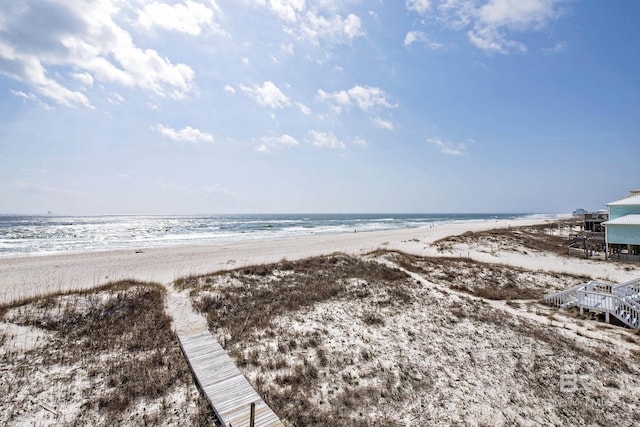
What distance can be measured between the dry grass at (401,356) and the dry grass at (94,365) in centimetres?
199

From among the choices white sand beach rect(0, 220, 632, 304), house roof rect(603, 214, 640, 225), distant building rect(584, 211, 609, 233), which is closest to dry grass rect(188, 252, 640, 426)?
white sand beach rect(0, 220, 632, 304)

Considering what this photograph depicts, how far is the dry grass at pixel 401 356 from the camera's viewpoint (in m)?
8.20

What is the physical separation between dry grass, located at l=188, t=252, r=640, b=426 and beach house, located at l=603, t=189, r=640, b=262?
19.5 meters

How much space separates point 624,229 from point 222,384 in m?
36.8

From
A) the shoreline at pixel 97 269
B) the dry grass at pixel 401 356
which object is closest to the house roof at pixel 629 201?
the shoreline at pixel 97 269

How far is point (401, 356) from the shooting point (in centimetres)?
1085

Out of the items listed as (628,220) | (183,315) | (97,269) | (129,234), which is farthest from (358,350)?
(129,234)

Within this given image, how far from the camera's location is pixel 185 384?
8773 millimetres

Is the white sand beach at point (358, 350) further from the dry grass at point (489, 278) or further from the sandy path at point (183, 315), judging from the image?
the dry grass at point (489, 278)

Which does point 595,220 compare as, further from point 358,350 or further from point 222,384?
point 222,384

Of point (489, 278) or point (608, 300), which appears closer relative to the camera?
point (608, 300)

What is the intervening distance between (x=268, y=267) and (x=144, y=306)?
8.19 m

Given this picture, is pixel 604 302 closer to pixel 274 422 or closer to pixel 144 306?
pixel 274 422

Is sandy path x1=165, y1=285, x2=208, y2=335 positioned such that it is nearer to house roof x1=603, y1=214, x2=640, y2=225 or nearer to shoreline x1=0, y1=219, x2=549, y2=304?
shoreline x1=0, y1=219, x2=549, y2=304
